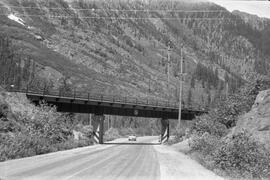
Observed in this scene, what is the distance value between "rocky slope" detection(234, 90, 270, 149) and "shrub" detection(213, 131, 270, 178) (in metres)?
2.04

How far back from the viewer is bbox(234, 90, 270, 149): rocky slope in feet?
78.1

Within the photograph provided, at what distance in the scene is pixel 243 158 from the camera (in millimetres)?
19953

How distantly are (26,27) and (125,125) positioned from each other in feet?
235

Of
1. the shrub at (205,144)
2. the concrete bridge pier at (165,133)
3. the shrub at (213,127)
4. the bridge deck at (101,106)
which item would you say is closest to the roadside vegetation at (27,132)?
the bridge deck at (101,106)

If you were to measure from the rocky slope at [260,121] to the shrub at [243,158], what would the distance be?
2035 mm

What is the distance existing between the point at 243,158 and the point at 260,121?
22.7 ft

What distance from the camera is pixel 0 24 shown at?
174 metres

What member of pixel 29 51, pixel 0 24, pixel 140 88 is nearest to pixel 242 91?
pixel 29 51

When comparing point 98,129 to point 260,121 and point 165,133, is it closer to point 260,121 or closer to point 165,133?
point 165,133

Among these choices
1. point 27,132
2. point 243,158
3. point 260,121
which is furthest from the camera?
point 27,132

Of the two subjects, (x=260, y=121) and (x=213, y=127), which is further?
(x=213, y=127)

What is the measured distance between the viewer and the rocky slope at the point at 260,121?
78.1 ft

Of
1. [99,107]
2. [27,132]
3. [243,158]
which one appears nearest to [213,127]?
[27,132]

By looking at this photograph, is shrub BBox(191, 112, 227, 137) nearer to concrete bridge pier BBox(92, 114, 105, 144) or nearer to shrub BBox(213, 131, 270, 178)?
shrub BBox(213, 131, 270, 178)
